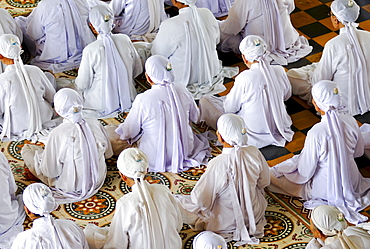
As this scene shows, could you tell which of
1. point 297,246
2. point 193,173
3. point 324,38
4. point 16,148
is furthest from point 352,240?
point 324,38

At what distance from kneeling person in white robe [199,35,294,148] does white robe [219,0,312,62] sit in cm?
137

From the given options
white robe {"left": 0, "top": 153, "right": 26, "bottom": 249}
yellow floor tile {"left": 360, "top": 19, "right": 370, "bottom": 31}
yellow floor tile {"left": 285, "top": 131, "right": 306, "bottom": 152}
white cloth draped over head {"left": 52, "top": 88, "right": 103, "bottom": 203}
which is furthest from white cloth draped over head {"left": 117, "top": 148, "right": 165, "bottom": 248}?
yellow floor tile {"left": 360, "top": 19, "right": 370, "bottom": 31}

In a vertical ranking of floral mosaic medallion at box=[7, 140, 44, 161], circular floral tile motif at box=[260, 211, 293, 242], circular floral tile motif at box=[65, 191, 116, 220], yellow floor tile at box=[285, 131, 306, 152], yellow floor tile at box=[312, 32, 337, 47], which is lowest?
yellow floor tile at box=[312, 32, 337, 47]

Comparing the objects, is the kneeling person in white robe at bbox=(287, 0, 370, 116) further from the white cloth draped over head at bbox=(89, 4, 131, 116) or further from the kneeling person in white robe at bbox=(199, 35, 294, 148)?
the white cloth draped over head at bbox=(89, 4, 131, 116)

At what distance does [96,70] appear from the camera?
9.20 metres

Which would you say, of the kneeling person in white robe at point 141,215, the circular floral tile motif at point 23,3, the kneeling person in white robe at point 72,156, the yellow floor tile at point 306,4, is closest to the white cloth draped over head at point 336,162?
the kneeling person in white robe at point 141,215

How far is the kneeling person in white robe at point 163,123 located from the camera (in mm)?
8320

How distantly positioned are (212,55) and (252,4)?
0.85 m

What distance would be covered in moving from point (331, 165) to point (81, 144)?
7.60 feet

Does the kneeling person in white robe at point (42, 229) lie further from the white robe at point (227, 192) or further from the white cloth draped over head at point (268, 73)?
→ the white cloth draped over head at point (268, 73)

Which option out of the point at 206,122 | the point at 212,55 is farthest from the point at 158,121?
the point at 212,55

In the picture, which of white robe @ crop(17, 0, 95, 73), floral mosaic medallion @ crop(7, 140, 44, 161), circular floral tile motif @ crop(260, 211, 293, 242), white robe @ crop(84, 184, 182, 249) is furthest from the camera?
white robe @ crop(17, 0, 95, 73)

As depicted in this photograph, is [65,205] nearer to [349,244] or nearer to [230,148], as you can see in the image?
[230,148]

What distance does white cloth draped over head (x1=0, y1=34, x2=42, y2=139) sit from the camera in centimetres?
852
